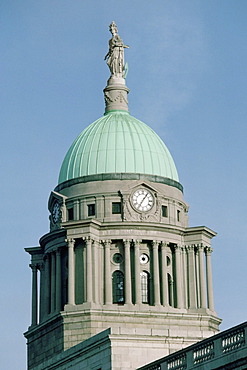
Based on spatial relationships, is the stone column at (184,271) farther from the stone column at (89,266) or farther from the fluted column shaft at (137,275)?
the stone column at (89,266)

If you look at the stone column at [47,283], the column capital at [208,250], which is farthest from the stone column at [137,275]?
the stone column at [47,283]

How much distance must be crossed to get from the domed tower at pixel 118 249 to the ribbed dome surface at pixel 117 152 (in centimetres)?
9

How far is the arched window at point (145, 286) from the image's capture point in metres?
86.9

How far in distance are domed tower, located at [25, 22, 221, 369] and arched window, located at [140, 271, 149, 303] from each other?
9cm

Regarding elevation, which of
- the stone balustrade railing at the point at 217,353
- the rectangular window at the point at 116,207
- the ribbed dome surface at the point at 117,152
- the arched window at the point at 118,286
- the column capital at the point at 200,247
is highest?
the ribbed dome surface at the point at 117,152

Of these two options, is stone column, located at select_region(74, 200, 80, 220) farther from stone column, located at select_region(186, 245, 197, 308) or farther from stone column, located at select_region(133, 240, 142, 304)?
stone column, located at select_region(186, 245, 197, 308)

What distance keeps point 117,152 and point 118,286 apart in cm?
1180

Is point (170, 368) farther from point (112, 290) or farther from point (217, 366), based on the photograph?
point (112, 290)

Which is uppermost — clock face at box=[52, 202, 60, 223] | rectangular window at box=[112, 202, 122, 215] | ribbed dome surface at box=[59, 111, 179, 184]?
ribbed dome surface at box=[59, 111, 179, 184]

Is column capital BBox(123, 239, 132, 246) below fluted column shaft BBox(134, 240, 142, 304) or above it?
above

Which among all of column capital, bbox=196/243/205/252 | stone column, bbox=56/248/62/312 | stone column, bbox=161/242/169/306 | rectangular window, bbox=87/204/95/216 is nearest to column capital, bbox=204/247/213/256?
column capital, bbox=196/243/205/252

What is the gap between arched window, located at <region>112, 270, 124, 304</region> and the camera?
285ft

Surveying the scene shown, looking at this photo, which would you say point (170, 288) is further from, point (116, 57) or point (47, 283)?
point (116, 57)

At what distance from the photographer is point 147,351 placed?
65812mm
